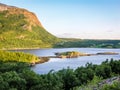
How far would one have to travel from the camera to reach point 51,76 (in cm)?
3312

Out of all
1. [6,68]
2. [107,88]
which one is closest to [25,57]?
[6,68]

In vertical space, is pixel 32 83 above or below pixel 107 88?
below

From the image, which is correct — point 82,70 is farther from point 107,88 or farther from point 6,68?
point 107,88

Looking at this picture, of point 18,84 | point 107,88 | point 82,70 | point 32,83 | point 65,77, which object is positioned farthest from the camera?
point 82,70

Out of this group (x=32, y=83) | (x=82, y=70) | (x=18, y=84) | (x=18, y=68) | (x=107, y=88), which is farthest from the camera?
(x=18, y=68)

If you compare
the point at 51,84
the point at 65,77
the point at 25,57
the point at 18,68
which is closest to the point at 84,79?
the point at 65,77

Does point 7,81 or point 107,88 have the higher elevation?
point 107,88

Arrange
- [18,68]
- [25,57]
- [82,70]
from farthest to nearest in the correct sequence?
[25,57], [18,68], [82,70]

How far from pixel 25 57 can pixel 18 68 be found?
65.5 m

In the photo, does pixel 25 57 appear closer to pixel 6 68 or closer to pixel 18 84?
pixel 6 68

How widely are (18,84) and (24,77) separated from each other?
265cm

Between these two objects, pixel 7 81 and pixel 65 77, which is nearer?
pixel 7 81

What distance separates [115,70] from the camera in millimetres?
38812

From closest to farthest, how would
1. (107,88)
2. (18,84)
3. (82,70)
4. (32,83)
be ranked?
(107,88)
(18,84)
(32,83)
(82,70)
